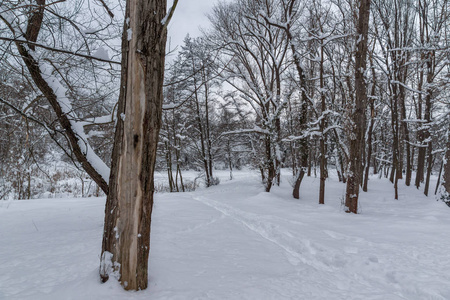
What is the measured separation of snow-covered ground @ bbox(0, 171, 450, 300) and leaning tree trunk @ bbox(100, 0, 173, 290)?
12.1 inches

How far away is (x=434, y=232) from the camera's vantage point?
4512mm

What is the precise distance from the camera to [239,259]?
3.12 meters

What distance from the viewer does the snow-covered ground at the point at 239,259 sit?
2.25 m

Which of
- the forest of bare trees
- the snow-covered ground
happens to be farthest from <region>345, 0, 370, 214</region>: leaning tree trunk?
the snow-covered ground

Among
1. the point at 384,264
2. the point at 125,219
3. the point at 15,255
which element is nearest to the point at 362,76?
the point at 384,264

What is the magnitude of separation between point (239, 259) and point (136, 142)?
2009 mm

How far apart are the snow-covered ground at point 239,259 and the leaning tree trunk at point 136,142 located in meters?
0.31

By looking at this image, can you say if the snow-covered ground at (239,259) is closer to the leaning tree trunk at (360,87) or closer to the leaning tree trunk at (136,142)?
the leaning tree trunk at (136,142)

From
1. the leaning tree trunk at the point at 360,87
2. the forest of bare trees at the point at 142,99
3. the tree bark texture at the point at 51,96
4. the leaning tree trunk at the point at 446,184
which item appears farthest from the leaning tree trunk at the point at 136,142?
the leaning tree trunk at the point at 446,184

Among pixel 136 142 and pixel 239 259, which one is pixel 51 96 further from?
pixel 239 259

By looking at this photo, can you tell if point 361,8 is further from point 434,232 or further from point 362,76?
point 434,232

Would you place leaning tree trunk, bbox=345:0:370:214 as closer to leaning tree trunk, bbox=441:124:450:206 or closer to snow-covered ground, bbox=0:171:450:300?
snow-covered ground, bbox=0:171:450:300

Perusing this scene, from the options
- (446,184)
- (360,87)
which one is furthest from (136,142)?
(446,184)

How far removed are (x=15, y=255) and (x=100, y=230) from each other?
4.66ft
